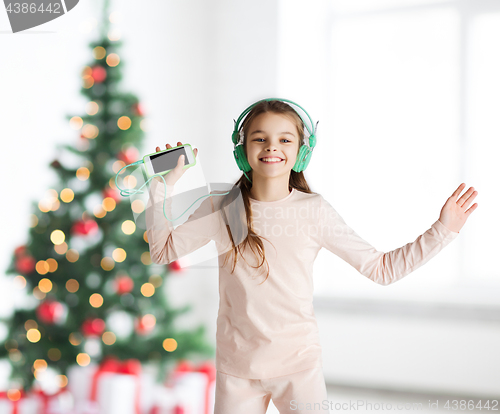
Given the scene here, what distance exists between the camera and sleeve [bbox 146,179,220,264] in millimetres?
1109

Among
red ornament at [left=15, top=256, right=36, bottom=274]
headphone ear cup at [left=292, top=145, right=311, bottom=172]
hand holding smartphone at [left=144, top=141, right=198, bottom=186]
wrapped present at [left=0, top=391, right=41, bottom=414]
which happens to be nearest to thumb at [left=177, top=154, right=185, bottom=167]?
hand holding smartphone at [left=144, top=141, right=198, bottom=186]

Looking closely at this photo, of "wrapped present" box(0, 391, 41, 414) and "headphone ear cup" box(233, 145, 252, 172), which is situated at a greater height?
"headphone ear cup" box(233, 145, 252, 172)

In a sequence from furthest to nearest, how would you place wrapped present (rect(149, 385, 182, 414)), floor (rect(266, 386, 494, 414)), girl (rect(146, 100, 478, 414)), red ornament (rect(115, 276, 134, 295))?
floor (rect(266, 386, 494, 414))
red ornament (rect(115, 276, 134, 295))
wrapped present (rect(149, 385, 182, 414))
girl (rect(146, 100, 478, 414))

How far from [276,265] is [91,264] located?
4.27ft

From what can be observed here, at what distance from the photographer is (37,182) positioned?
2498 mm

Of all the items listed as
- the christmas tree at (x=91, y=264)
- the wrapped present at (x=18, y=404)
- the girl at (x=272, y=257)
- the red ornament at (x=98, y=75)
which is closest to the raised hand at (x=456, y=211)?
the girl at (x=272, y=257)

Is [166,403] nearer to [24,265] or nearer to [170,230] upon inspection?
[24,265]

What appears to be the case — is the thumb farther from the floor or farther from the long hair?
the floor

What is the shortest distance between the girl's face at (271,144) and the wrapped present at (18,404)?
1688 millimetres

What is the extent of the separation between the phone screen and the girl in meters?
0.03

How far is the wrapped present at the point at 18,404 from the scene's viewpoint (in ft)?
6.65

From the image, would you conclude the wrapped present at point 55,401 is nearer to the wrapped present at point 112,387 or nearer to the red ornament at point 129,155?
the wrapped present at point 112,387

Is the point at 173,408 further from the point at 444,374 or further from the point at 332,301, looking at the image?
the point at 444,374

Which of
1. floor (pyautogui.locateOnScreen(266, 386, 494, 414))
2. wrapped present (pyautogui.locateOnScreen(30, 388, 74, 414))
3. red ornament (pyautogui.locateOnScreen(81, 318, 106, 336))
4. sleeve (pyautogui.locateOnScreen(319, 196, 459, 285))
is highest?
sleeve (pyautogui.locateOnScreen(319, 196, 459, 285))
